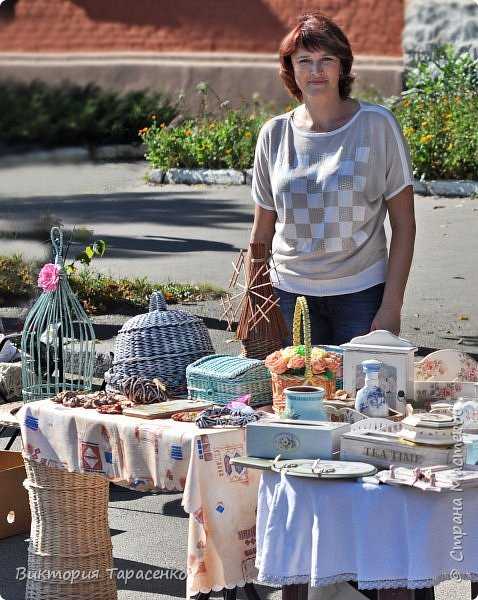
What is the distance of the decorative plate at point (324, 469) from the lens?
104 inches

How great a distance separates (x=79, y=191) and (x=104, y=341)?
656 centimetres

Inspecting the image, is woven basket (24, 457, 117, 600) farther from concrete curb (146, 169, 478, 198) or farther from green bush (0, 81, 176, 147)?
concrete curb (146, 169, 478, 198)

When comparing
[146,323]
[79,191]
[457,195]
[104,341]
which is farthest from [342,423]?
[79,191]

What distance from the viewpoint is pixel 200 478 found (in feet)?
9.66

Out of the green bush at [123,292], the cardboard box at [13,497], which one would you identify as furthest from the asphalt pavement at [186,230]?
the cardboard box at [13,497]

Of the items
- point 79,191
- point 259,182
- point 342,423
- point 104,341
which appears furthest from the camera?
point 79,191

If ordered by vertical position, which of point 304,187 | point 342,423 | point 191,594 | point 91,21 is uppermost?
point 91,21

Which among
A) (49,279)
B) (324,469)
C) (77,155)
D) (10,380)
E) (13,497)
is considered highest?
(77,155)

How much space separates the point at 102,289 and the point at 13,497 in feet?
15.1

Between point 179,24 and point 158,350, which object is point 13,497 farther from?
point 179,24

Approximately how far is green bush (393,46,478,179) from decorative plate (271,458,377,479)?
960 centimetres

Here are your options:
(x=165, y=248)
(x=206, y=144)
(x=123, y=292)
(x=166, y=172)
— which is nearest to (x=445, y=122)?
(x=206, y=144)

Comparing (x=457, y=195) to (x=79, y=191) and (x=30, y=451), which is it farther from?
(x=30, y=451)

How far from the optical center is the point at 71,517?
3.49m
